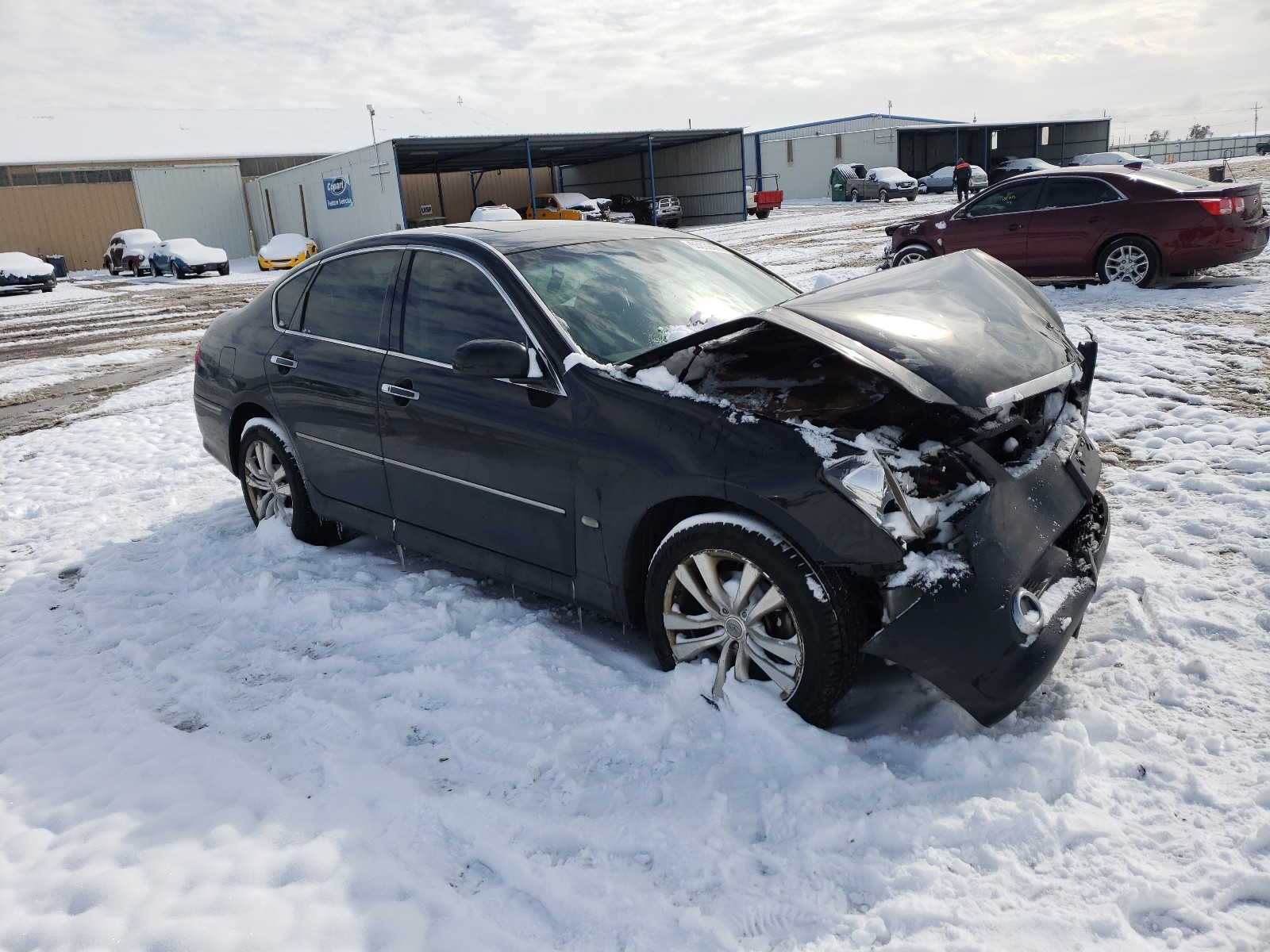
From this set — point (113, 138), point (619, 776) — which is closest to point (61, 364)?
point (619, 776)

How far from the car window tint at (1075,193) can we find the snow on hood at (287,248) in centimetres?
2519

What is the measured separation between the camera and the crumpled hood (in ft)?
9.55

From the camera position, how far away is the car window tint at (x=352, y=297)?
4.28 metres

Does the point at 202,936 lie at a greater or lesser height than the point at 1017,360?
lesser

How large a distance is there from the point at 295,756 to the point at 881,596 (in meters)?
2.05

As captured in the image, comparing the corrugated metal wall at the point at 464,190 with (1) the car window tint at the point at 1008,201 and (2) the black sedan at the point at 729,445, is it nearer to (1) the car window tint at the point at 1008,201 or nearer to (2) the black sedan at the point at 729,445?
(1) the car window tint at the point at 1008,201

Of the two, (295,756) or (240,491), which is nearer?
(295,756)

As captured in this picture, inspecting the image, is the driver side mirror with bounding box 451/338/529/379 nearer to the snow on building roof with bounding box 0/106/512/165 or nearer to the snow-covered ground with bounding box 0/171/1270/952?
the snow-covered ground with bounding box 0/171/1270/952

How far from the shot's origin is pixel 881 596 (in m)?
2.76

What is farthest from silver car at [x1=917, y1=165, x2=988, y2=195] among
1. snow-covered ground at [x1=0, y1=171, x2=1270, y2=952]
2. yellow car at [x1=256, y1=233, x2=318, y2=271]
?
snow-covered ground at [x1=0, y1=171, x2=1270, y2=952]

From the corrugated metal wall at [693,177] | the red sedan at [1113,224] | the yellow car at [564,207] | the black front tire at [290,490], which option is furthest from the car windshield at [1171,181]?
the corrugated metal wall at [693,177]

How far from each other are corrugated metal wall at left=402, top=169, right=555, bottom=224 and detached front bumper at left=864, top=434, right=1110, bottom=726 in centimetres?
4213

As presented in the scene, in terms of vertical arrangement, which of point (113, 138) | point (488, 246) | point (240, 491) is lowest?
point (240, 491)

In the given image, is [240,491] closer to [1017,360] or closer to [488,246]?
[488,246]
